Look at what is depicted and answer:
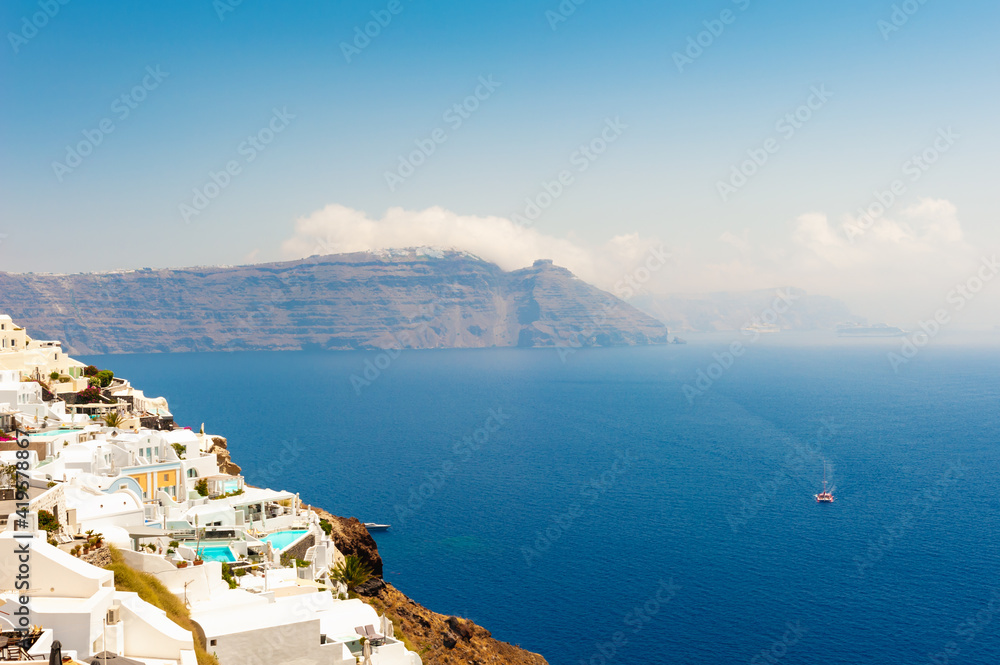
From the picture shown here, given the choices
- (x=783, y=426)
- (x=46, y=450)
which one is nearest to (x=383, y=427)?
(x=783, y=426)

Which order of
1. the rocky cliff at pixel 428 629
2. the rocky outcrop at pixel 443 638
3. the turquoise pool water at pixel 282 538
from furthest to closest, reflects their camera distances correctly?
the rocky cliff at pixel 428 629
the rocky outcrop at pixel 443 638
the turquoise pool water at pixel 282 538

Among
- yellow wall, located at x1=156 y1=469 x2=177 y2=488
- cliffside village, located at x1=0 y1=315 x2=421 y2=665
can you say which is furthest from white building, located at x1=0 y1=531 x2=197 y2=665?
yellow wall, located at x1=156 y1=469 x2=177 y2=488

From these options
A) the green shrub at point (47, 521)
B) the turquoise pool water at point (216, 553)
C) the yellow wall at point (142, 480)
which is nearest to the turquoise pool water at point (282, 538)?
the turquoise pool water at point (216, 553)

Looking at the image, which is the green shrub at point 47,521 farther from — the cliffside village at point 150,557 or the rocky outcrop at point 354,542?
the rocky outcrop at point 354,542

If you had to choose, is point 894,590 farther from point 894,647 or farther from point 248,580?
point 248,580

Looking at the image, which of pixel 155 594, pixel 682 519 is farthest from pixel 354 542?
pixel 682 519
